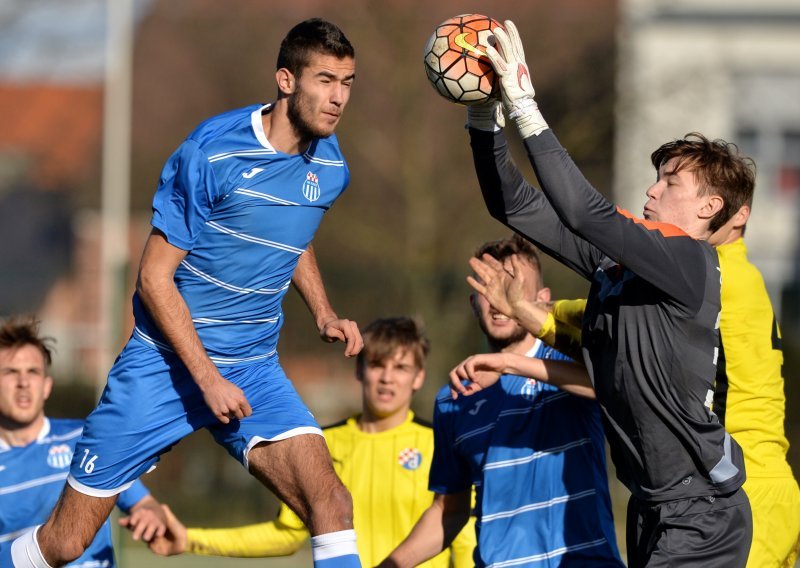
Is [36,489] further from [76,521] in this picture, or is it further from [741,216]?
[741,216]

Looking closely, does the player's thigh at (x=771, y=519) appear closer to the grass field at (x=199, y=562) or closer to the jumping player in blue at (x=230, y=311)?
the jumping player in blue at (x=230, y=311)

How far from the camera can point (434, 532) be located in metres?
5.30

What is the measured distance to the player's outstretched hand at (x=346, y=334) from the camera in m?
4.99

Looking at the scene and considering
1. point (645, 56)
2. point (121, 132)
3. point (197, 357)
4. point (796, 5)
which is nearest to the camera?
point (197, 357)

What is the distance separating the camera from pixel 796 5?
24719mm

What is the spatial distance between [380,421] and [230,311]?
1.44 meters

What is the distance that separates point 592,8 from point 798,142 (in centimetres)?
800

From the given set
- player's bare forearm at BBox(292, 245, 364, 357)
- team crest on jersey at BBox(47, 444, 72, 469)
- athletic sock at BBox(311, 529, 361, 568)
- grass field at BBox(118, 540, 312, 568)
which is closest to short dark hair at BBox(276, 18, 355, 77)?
player's bare forearm at BBox(292, 245, 364, 357)

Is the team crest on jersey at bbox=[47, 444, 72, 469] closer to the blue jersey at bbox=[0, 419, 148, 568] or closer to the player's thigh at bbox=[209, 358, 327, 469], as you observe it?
the blue jersey at bbox=[0, 419, 148, 568]

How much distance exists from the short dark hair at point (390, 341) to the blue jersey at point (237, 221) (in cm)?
92

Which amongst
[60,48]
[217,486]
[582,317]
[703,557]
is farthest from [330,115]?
[60,48]

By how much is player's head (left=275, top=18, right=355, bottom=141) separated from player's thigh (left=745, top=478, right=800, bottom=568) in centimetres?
215

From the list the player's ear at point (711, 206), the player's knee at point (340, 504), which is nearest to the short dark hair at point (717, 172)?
the player's ear at point (711, 206)

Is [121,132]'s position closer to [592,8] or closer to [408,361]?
[592,8]
